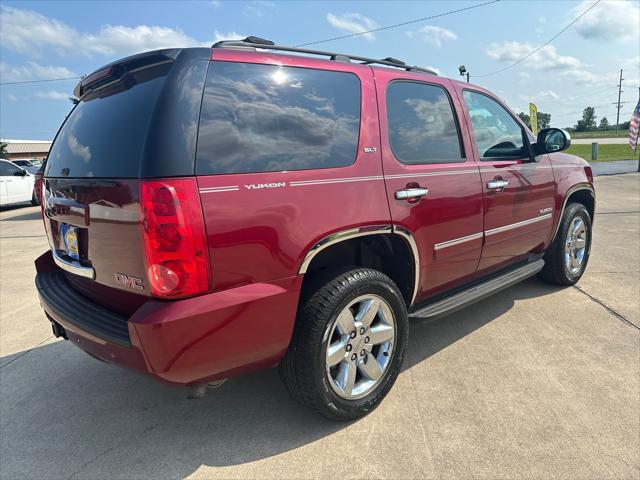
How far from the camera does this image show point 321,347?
222 cm

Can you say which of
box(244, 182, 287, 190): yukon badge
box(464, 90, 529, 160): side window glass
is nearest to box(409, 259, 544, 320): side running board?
box(464, 90, 529, 160): side window glass

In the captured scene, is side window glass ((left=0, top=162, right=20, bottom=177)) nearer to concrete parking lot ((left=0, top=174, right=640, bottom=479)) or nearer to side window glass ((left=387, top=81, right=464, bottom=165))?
concrete parking lot ((left=0, top=174, right=640, bottom=479))

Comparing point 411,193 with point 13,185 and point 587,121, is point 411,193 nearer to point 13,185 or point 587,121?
point 13,185

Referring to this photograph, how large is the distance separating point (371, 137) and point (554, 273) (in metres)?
2.93

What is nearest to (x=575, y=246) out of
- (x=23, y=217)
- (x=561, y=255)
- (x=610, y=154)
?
(x=561, y=255)

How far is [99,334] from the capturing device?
2023 mm

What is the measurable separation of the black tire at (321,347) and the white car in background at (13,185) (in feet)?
47.7

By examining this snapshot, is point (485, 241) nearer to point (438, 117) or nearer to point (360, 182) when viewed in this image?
point (438, 117)

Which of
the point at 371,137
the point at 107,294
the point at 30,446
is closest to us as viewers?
the point at 107,294

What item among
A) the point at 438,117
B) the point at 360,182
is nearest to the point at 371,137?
the point at 360,182

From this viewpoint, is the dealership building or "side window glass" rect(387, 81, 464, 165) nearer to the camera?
"side window glass" rect(387, 81, 464, 165)

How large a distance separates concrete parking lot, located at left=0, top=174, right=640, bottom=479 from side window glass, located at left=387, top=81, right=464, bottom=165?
1454 mm

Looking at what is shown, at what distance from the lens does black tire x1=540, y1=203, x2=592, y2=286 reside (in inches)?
167

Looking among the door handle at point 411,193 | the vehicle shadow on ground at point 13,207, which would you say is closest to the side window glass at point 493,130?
the door handle at point 411,193
